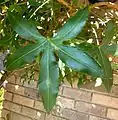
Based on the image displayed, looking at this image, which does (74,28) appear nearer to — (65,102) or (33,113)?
(65,102)

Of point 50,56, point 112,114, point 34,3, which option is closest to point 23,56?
point 50,56

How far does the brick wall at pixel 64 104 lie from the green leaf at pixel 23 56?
1261 millimetres

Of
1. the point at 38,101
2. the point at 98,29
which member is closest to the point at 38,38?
the point at 98,29

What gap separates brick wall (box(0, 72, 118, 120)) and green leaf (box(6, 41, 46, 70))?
4.14ft

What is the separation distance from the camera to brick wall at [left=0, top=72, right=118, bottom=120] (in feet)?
5.99

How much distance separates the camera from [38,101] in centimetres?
210

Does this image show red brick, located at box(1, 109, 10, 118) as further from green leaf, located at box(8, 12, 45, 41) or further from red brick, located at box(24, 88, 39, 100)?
green leaf, located at box(8, 12, 45, 41)

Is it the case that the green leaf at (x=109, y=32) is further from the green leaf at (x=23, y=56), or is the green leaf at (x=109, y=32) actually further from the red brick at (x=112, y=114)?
the red brick at (x=112, y=114)

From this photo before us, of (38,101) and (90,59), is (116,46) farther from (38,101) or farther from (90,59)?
(38,101)

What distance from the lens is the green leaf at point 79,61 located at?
55 cm

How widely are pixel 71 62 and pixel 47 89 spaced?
6 cm

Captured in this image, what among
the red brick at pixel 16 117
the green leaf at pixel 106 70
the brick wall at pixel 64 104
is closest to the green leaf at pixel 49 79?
the green leaf at pixel 106 70

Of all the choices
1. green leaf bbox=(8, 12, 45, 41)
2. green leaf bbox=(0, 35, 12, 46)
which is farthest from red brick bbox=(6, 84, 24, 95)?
green leaf bbox=(8, 12, 45, 41)

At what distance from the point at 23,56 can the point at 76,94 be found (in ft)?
4.54
